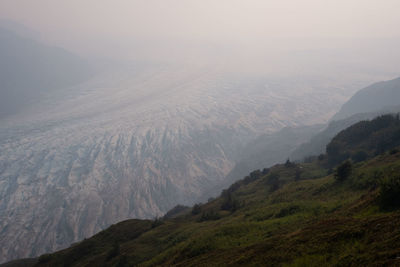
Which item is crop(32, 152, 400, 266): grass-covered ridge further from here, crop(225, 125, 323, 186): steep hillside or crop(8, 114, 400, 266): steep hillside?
crop(225, 125, 323, 186): steep hillside

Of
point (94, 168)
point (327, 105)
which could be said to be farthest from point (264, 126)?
point (94, 168)

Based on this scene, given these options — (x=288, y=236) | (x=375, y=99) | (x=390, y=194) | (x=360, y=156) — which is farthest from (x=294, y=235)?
(x=375, y=99)

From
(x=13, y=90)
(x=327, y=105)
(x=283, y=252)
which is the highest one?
(x=13, y=90)

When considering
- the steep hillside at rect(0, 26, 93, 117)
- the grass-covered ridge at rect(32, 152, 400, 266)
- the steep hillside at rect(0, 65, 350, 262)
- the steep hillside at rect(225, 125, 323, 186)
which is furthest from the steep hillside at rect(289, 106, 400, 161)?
the steep hillside at rect(0, 26, 93, 117)

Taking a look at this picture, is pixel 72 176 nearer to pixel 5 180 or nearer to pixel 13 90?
pixel 5 180

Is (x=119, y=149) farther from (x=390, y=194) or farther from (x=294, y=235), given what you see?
(x=390, y=194)

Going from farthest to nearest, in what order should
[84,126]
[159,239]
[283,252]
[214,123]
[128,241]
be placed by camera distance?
[214,123] → [84,126] → [128,241] → [159,239] → [283,252]

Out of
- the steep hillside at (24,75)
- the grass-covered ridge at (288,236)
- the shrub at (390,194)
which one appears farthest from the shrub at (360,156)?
the steep hillside at (24,75)

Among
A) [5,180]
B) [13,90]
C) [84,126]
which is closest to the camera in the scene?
[5,180]
